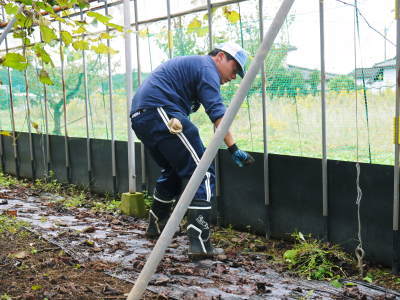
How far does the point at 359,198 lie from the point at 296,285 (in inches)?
36.6

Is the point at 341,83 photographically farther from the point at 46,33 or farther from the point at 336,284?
the point at 46,33

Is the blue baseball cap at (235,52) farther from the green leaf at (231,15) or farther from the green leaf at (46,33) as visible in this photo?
the green leaf at (46,33)

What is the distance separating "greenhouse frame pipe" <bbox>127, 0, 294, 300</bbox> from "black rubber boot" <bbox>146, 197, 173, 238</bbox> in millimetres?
2325

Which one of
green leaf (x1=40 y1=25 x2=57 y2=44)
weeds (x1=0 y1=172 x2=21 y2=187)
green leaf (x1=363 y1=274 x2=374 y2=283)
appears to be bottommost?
green leaf (x1=363 y1=274 x2=374 y2=283)

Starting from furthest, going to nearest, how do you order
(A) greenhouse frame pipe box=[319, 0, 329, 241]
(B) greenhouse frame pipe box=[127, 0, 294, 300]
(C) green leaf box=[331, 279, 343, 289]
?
(A) greenhouse frame pipe box=[319, 0, 329, 241] < (C) green leaf box=[331, 279, 343, 289] < (B) greenhouse frame pipe box=[127, 0, 294, 300]

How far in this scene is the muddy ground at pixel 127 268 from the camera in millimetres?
3305

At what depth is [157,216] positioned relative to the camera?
4.86 metres

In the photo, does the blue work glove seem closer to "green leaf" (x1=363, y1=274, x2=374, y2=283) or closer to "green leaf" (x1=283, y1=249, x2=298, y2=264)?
"green leaf" (x1=283, y1=249, x2=298, y2=264)

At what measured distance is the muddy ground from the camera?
10.8 feet

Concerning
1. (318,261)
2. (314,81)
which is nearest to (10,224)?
(318,261)

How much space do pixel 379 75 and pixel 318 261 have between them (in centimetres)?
154

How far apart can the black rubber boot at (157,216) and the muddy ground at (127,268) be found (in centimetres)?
12

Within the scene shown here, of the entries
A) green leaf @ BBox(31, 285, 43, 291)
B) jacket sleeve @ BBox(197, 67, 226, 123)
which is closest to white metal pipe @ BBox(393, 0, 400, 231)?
jacket sleeve @ BBox(197, 67, 226, 123)

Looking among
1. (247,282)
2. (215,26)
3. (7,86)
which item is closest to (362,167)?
(247,282)
